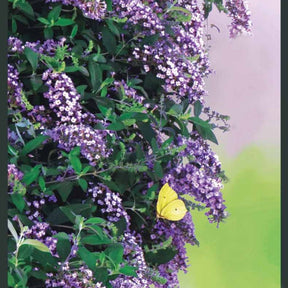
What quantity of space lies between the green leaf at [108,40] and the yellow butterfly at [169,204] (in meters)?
0.41

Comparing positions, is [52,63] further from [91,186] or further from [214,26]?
[214,26]

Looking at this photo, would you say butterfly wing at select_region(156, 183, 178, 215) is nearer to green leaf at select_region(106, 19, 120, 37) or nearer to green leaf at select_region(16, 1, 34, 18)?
Result: green leaf at select_region(106, 19, 120, 37)

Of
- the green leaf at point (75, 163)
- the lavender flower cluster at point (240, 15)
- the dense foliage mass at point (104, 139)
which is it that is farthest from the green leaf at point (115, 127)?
the lavender flower cluster at point (240, 15)

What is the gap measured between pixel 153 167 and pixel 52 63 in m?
0.39

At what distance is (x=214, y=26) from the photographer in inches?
81.1

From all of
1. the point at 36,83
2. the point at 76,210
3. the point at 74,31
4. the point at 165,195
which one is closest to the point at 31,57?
the point at 36,83

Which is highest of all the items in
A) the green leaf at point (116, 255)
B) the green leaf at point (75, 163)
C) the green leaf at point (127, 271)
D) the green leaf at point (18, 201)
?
the green leaf at point (75, 163)

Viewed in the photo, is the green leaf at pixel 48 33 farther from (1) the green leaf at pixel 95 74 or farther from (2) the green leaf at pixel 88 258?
(2) the green leaf at pixel 88 258

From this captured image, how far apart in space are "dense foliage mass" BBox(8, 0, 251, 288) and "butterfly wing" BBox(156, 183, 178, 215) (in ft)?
0.09

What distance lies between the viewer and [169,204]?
151 centimetres

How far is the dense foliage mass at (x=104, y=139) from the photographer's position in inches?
Answer: 48.3

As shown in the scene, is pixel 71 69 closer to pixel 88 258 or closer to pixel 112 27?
pixel 112 27

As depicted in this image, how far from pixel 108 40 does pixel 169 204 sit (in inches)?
18.9

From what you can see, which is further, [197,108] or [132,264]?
[197,108]
